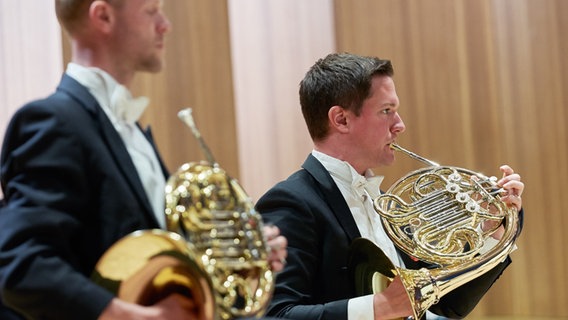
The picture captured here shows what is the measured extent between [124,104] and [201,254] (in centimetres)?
36

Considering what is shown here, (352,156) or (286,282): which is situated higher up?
(352,156)

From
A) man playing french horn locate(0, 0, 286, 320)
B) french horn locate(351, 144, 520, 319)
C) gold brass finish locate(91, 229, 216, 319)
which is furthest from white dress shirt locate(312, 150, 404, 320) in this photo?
gold brass finish locate(91, 229, 216, 319)

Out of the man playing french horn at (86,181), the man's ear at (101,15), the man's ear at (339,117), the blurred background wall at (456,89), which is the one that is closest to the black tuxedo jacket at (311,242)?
the man's ear at (339,117)

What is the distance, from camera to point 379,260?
2.22m

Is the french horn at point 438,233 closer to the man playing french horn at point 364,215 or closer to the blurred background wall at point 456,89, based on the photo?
the man playing french horn at point 364,215

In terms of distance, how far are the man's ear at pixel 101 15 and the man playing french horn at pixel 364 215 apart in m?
0.89

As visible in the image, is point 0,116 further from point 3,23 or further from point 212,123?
point 212,123

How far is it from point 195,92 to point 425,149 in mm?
1415

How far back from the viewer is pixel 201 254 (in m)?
1.50

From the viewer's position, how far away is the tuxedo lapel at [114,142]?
5.22ft

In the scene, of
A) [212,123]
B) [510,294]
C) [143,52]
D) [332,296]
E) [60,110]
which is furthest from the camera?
[510,294]

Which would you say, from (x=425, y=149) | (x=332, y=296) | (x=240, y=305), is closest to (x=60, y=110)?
(x=240, y=305)

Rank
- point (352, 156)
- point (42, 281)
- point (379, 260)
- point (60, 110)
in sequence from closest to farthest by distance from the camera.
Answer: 1. point (42, 281)
2. point (60, 110)
3. point (379, 260)
4. point (352, 156)

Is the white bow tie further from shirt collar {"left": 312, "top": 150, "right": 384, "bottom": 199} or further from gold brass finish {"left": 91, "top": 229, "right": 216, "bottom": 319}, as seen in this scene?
shirt collar {"left": 312, "top": 150, "right": 384, "bottom": 199}
